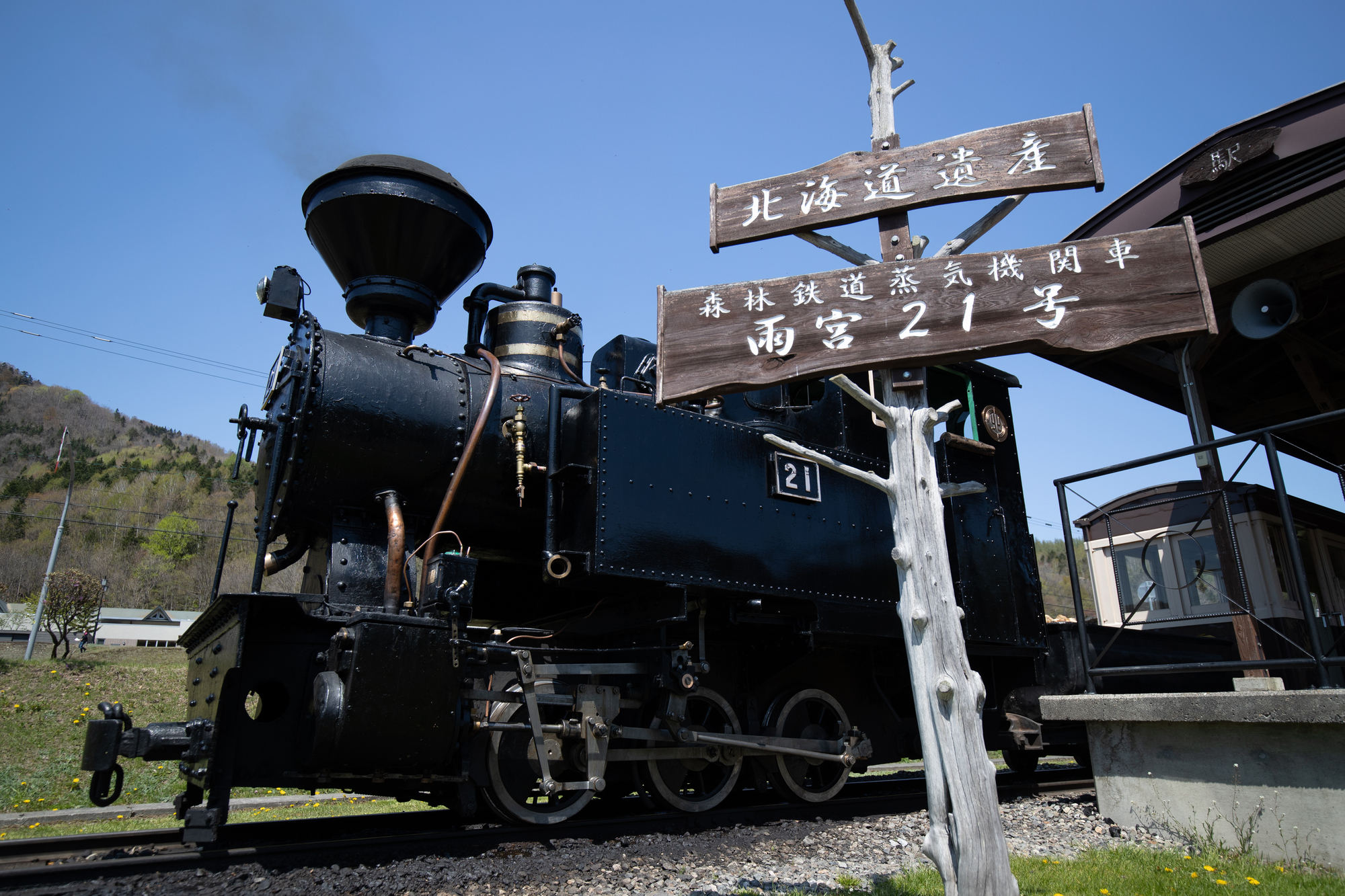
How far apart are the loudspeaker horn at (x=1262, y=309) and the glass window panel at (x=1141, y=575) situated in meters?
3.12

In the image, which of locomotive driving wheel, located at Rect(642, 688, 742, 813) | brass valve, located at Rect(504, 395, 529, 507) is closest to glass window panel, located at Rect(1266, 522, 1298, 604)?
locomotive driving wheel, located at Rect(642, 688, 742, 813)

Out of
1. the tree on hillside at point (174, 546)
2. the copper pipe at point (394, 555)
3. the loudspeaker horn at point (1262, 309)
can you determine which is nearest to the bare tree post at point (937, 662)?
the copper pipe at point (394, 555)

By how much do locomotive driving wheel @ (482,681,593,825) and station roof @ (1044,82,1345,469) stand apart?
18.6 ft

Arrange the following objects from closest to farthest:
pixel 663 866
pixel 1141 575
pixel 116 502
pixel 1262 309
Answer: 1. pixel 663 866
2. pixel 1262 309
3. pixel 1141 575
4. pixel 116 502

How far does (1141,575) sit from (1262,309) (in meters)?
4.21

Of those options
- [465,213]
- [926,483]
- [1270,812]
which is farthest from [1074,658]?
[465,213]

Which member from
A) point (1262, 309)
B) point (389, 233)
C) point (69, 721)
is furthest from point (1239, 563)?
point (69, 721)

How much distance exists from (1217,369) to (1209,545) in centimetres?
209

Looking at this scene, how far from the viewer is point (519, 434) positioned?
4918mm

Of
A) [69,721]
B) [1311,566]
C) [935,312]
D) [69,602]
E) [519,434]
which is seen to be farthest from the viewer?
[69,602]

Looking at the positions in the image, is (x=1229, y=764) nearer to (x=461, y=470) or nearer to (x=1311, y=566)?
(x=461, y=470)

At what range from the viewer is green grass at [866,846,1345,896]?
11.0ft

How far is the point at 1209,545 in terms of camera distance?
9203 millimetres

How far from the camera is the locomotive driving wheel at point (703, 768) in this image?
529 centimetres
